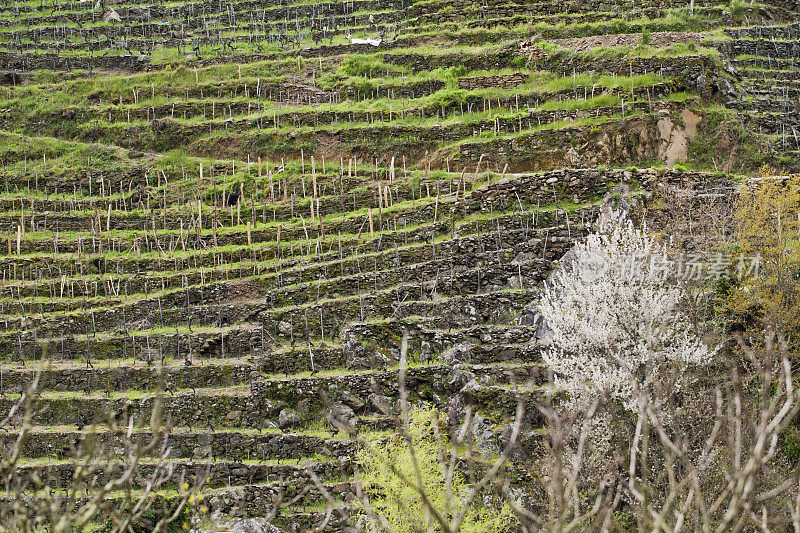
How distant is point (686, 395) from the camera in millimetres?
22984

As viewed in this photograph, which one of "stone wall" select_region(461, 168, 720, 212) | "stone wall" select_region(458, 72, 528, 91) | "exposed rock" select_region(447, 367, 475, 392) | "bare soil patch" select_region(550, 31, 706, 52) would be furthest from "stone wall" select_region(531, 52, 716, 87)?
"exposed rock" select_region(447, 367, 475, 392)

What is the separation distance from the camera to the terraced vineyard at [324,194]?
2630 centimetres

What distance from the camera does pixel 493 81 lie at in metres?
42.8

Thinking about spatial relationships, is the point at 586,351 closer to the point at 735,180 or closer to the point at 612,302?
the point at 612,302

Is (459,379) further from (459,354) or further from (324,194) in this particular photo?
(324,194)

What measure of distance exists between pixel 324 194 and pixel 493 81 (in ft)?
37.5

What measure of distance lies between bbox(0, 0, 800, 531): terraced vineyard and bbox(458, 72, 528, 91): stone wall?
0.41 ft

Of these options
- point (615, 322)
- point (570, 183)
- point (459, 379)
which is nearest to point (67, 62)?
point (570, 183)

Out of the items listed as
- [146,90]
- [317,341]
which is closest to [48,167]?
[146,90]

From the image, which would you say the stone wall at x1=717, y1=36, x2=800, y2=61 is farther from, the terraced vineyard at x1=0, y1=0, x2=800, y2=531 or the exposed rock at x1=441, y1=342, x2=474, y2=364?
the exposed rock at x1=441, y1=342, x2=474, y2=364

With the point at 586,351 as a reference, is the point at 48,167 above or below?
above

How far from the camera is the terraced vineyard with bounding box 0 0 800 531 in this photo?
26.3m

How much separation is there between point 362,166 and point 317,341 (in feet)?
45.0

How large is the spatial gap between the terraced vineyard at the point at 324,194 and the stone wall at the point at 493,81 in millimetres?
126
